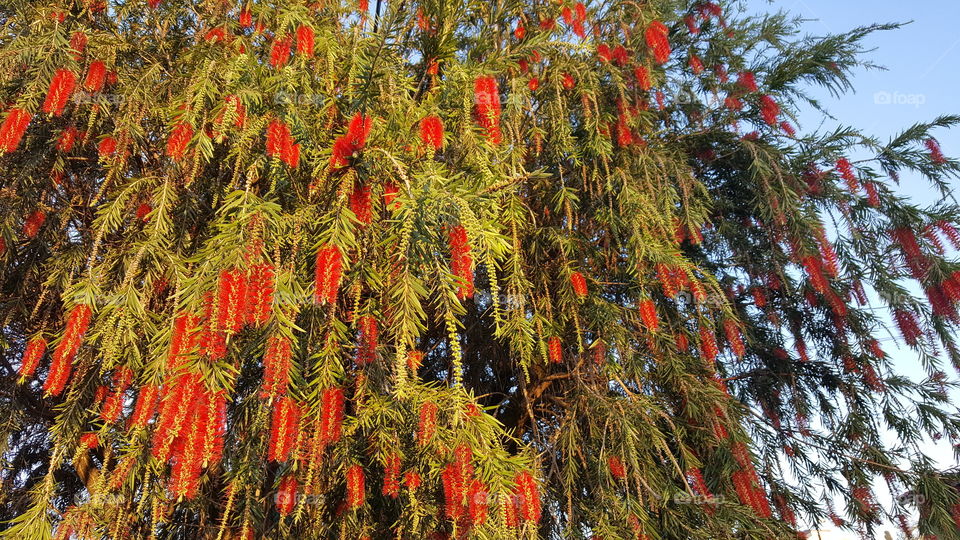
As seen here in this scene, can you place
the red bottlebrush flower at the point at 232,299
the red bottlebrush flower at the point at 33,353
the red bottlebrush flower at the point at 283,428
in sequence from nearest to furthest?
the red bottlebrush flower at the point at 232,299 < the red bottlebrush flower at the point at 283,428 < the red bottlebrush flower at the point at 33,353

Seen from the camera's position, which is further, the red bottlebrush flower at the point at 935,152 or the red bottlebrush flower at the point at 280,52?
the red bottlebrush flower at the point at 935,152

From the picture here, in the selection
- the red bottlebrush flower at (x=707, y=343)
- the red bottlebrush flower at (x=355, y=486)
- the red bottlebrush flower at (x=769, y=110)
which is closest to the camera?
the red bottlebrush flower at (x=355, y=486)

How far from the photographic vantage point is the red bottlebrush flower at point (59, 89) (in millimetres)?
1515

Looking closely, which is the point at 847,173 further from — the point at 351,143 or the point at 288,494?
the point at 288,494

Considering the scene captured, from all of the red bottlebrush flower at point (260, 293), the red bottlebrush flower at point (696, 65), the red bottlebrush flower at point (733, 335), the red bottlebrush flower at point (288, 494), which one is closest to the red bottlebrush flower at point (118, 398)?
the red bottlebrush flower at point (288, 494)

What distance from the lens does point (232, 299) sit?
43.3 inches

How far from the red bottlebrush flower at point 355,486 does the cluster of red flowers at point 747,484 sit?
1.38m

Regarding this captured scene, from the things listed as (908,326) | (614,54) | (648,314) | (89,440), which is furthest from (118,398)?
(908,326)

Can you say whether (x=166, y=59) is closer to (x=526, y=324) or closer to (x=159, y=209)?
(x=159, y=209)

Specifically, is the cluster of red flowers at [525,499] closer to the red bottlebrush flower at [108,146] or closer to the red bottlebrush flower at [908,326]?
the red bottlebrush flower at [108,146]

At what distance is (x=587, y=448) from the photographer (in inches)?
88.2

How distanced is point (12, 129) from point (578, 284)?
175 centimetres

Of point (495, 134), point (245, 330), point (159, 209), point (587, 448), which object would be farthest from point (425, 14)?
point (587, 448)

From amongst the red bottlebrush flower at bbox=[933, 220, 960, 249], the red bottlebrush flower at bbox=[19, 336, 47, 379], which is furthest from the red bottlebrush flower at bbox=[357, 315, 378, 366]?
the red bottlebrush flower at bbox=[933, 220, 960, 249]
